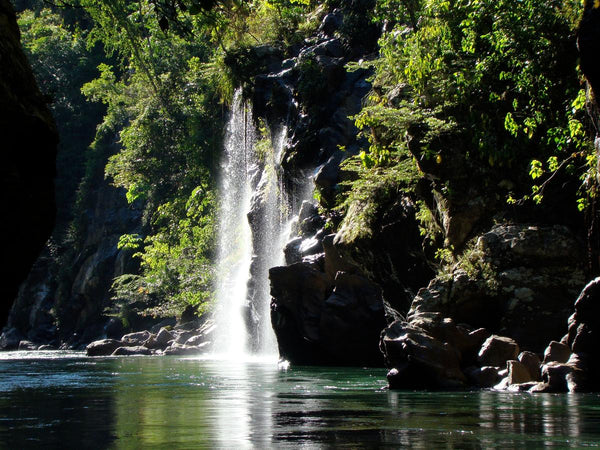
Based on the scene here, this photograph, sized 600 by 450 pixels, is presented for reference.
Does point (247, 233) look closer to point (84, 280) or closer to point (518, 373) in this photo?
point (84, 280)

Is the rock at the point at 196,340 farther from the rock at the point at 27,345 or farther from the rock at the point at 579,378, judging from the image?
the rock at the point at 579,378

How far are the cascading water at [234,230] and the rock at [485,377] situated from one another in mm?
17971

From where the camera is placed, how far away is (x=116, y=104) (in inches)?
1683

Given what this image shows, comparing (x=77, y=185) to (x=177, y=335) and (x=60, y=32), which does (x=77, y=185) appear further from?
(x=177, y=335)

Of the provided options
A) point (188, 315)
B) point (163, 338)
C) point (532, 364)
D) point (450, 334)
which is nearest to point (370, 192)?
point (450, 334)

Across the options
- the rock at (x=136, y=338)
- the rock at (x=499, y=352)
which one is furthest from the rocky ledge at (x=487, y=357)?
the rock at (x=136, y=338)

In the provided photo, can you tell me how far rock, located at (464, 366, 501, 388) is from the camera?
1088 cm

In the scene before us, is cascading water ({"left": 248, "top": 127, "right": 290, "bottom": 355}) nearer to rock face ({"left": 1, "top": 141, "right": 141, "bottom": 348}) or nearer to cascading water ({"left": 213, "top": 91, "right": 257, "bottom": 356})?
cascading water ({"left": 213, "top": 91, "right": 257, "bottom": 356})

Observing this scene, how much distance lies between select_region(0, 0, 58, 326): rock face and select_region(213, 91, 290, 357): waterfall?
1908 centimetres

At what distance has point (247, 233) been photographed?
102 feet

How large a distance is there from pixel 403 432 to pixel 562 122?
8785 millimetres

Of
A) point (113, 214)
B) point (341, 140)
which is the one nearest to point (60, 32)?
point (113, 214)

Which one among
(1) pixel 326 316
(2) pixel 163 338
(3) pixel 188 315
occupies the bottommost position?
(2) pixel 163 338

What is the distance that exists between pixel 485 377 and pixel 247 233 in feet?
67.9
